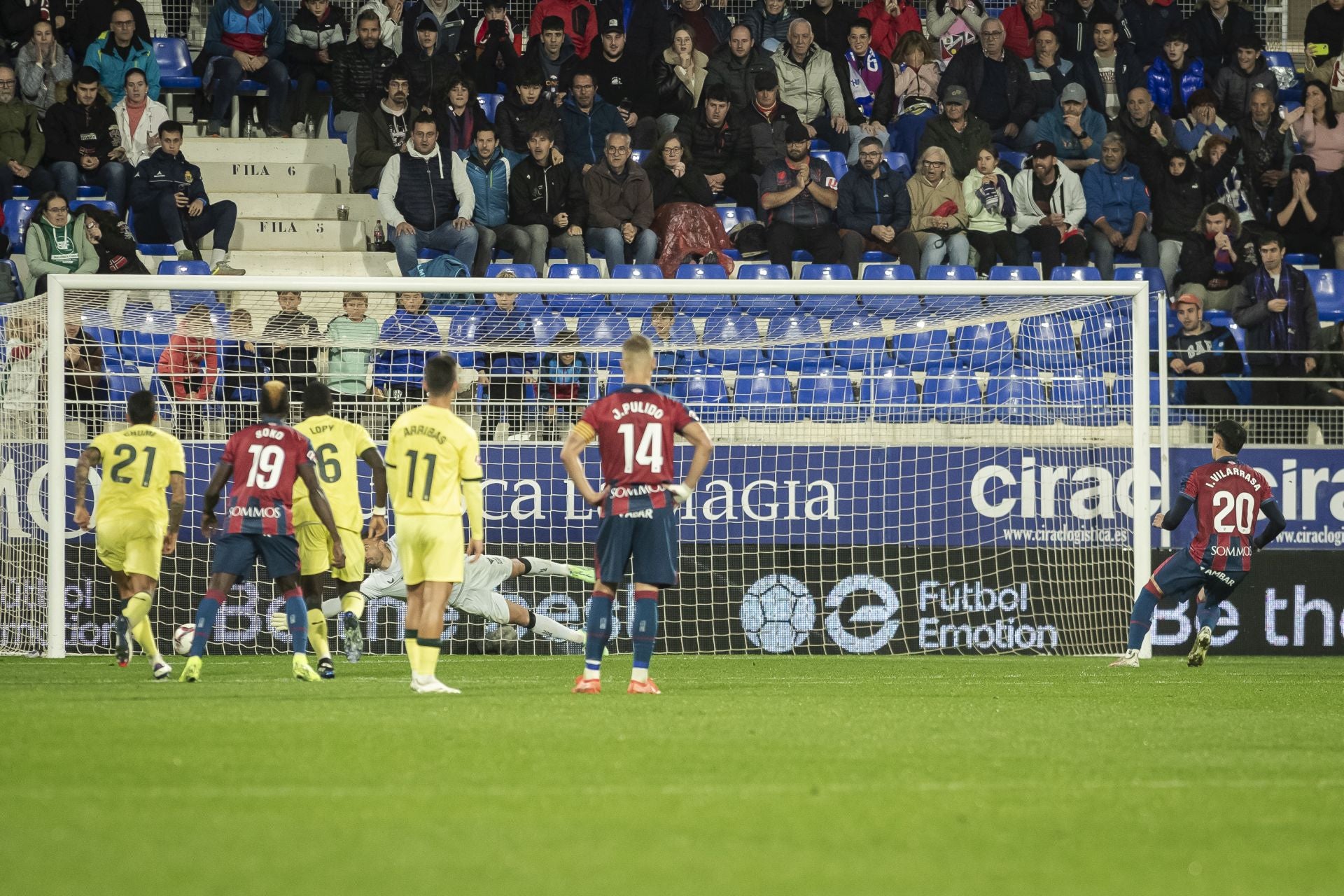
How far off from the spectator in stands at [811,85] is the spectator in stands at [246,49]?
5624 mm

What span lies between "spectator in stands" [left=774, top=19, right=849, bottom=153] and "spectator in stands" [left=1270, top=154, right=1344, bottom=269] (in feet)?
16.2

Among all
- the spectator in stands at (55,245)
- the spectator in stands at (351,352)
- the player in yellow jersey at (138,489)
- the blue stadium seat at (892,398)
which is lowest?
the player in yellow jersey at (138,489)

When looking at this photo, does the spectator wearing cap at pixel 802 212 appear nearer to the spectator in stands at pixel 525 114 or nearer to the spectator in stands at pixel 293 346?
the spectator in stands at pixel 525 114

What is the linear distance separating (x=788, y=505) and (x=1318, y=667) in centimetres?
465

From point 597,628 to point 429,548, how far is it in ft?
3.62

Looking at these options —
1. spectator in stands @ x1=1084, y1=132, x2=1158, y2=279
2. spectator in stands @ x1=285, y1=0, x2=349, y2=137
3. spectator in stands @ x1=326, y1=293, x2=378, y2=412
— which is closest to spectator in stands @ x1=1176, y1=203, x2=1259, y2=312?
spectator in stands @ x1=1084, y1=132, x2=1158, y2=279

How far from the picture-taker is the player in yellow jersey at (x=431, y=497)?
10.1m

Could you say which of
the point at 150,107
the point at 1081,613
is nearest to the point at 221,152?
the point at 150,107

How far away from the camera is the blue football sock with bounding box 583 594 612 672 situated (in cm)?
1034

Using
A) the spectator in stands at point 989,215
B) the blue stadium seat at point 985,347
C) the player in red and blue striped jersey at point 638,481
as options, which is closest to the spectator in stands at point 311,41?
the spectator in stands at point 989,215

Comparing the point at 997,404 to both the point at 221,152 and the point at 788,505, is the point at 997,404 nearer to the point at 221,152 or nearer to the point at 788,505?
the point at 788,505

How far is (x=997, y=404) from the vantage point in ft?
51.8

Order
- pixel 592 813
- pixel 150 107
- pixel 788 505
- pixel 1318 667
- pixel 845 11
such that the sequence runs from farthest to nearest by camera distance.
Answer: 1. pixel 845 11
2. pixel 150 107
3. pixel 788 505
4. pixel 1318 667
5. pixel 592 813

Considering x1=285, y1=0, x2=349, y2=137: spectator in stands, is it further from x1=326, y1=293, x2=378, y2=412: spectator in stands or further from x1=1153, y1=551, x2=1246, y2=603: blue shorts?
x1=1153, y1=551, x2=1246, y2=603: blue shorts
